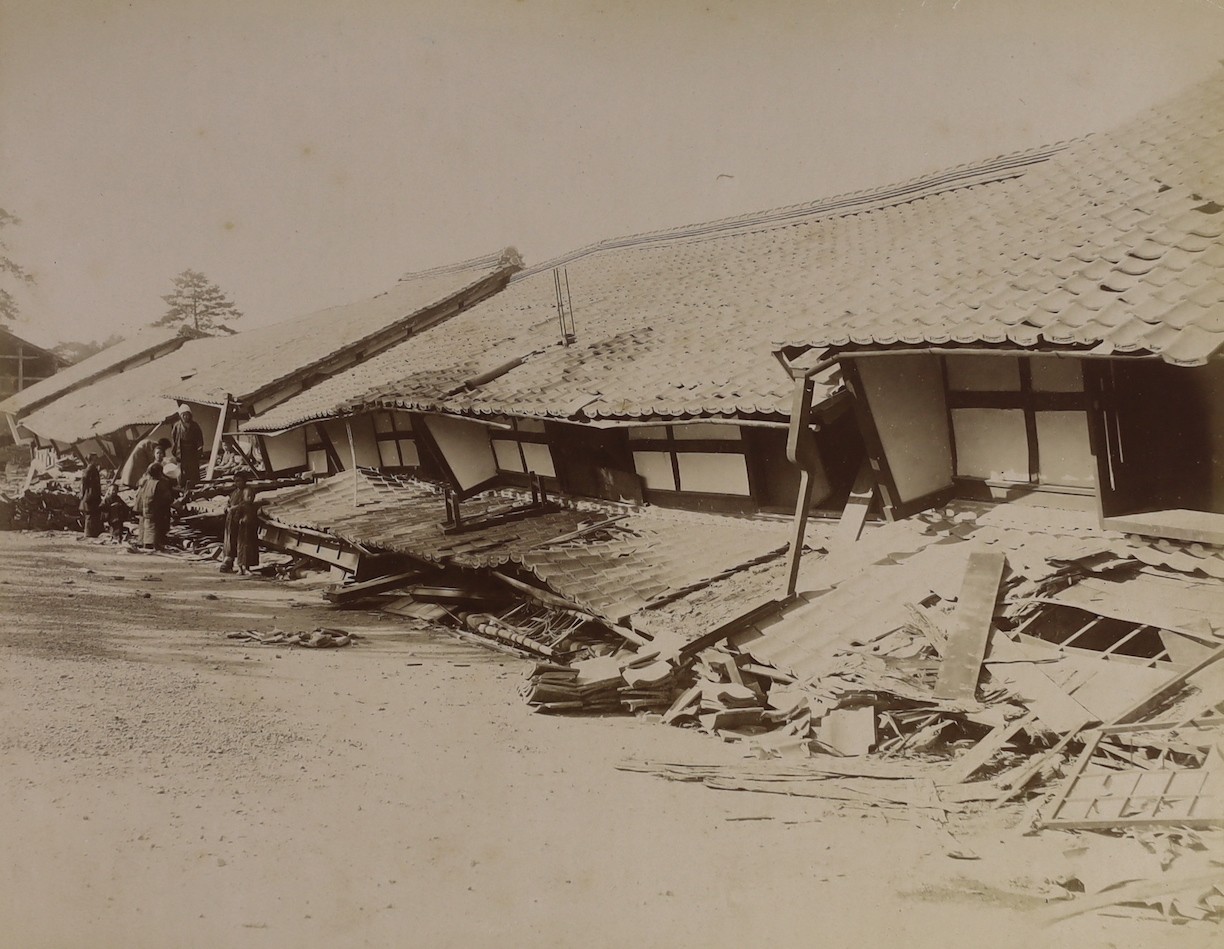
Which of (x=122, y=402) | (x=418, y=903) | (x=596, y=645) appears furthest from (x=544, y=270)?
(x=418, y=903)

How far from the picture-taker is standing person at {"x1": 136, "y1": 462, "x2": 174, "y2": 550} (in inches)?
578

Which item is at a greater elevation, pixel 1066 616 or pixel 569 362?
pixel 569 362

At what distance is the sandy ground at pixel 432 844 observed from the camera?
11.9ft

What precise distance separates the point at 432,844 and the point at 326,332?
58.5ft

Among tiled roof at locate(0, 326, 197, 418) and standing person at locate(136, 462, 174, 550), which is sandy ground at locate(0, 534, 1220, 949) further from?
tiled roof at locate(0, 326, 197, 418)

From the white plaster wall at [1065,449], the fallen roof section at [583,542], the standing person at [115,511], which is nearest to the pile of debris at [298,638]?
the fallen roof section at [583,542]

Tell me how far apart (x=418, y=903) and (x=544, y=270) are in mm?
16954

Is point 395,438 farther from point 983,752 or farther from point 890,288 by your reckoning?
point 983,752

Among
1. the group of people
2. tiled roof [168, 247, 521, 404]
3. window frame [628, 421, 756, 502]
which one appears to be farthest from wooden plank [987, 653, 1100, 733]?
tiled roof [168, 247, 521, 404]

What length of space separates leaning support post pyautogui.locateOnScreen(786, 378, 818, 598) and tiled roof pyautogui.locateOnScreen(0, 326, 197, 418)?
27001mm

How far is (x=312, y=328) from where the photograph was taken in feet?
69.3

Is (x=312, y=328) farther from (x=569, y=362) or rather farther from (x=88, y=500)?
(x=569, y=362)

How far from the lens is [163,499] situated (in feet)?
48.9

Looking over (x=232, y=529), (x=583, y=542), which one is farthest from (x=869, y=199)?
(x=232, y=529)
